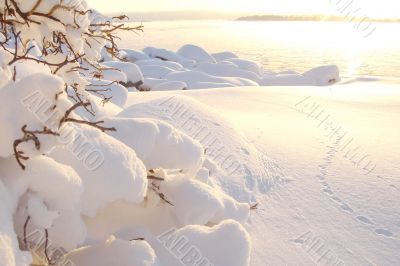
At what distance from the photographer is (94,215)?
1738 millimetres

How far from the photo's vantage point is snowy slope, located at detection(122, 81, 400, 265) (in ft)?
7.68

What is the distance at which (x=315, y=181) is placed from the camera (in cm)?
315

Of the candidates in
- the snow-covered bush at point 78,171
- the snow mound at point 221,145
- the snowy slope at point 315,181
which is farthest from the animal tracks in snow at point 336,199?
the snow-covered bush at point 78,171

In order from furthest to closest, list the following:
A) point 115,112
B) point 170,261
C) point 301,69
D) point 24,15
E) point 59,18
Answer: point 301,69 → point 115,112 → point 170,261 → point 59,18 → point 24,15

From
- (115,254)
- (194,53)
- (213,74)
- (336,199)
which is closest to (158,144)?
(115,254)

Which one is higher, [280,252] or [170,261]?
[170,261]

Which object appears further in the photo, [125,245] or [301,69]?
[301,69]

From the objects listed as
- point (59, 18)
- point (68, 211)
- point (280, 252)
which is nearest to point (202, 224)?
point (280, 252)

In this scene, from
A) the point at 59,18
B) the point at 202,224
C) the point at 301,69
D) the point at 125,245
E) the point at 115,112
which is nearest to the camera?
the point at 59,18

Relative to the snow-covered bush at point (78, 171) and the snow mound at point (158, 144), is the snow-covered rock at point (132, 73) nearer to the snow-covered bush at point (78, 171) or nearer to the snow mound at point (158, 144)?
the snow mound at point (158, 144)

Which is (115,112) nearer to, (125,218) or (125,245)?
(125,218)

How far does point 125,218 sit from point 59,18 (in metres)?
0.92

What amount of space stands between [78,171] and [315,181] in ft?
6.40

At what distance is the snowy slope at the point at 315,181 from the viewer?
2.34 m
